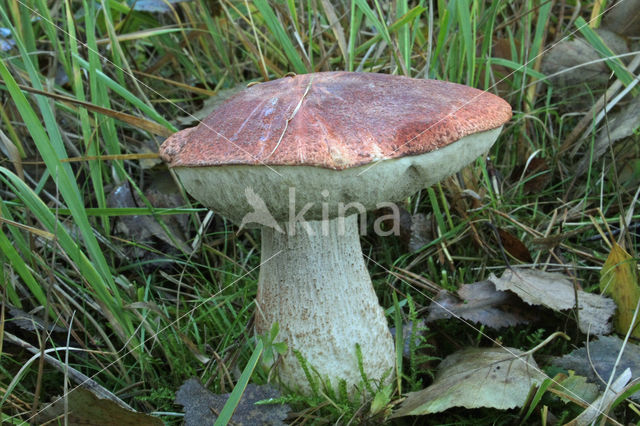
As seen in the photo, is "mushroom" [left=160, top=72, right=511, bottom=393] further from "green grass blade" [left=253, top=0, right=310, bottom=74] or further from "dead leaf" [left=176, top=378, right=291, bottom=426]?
"green grass blade" [left=253, top=0, right=310, bottom=74]

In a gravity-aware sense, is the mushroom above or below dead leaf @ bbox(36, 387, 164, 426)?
above

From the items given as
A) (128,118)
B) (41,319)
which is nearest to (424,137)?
(128,118)

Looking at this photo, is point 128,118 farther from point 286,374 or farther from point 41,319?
point 286,374

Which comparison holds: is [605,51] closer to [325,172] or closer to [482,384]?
[482,384]

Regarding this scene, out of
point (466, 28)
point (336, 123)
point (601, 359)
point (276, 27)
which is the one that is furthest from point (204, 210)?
point (601, 359)

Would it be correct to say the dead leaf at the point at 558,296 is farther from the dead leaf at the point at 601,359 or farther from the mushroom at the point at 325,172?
the mushroom at the point at 325,172

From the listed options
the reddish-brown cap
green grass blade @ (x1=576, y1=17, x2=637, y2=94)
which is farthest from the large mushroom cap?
green grass blade @ (x1=576, y1=17, x2=637, y2=94)
